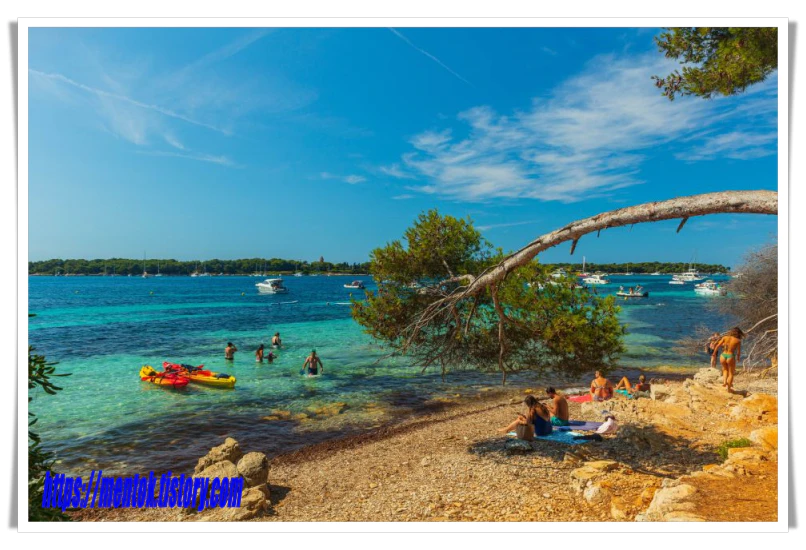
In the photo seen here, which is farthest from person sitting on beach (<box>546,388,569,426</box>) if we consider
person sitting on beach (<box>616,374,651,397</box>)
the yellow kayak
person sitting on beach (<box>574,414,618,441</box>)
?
the yellow kayak

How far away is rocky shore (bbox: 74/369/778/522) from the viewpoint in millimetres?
4449

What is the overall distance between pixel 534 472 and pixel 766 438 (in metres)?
3.13

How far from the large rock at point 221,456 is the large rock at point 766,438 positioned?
7.76m

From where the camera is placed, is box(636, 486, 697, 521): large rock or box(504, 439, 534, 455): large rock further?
box(504, 439, 534, 455): large rock

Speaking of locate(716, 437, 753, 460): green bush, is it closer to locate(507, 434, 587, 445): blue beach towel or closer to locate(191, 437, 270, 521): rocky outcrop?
locate(507, 434, 587, 445): blue beach towel

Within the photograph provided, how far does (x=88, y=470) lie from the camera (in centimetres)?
855

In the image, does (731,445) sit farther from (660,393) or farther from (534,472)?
(660,393)

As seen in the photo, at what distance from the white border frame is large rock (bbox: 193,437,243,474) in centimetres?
314

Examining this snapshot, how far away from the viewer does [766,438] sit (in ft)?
18.9

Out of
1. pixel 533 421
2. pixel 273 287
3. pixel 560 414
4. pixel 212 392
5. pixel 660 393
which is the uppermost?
pixel 273 287

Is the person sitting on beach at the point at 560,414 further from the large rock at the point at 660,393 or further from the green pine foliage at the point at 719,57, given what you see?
the green pine foliage at the point at 719,57

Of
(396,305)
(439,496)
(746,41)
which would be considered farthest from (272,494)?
(746,41)

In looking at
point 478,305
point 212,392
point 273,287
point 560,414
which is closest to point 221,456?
point 478,305
